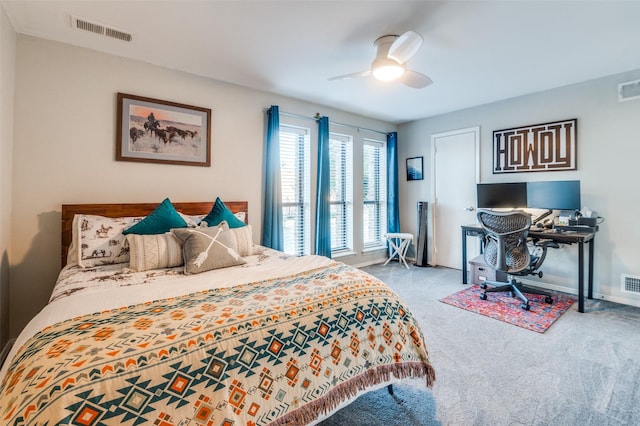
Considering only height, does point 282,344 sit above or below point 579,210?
below

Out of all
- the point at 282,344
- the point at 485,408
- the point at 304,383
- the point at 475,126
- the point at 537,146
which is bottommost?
the point at 485,408

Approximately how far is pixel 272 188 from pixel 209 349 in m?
2.66

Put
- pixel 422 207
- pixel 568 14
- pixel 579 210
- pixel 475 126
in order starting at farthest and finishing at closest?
pixel 422 207 → pixel 475 126 → pixel 579 210 → pixel 568 14

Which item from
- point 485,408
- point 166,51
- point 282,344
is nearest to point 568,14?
point 485,408

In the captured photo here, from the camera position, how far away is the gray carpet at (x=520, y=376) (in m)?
1.63

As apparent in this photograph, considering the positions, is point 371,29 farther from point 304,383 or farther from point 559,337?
point 559,337

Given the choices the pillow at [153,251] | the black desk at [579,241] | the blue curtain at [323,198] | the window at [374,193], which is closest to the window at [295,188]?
the blue curtain at [323,198]

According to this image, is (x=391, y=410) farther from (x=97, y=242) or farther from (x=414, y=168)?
(x=414, y=168)

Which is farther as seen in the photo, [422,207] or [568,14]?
[422,207]

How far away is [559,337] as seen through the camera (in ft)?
8.23

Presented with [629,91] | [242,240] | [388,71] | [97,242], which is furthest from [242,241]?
[629,91]

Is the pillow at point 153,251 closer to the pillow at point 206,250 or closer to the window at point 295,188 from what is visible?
the pillow at point 206,250

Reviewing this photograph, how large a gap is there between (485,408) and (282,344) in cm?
135

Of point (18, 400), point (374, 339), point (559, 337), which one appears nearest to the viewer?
point (18, 400)
